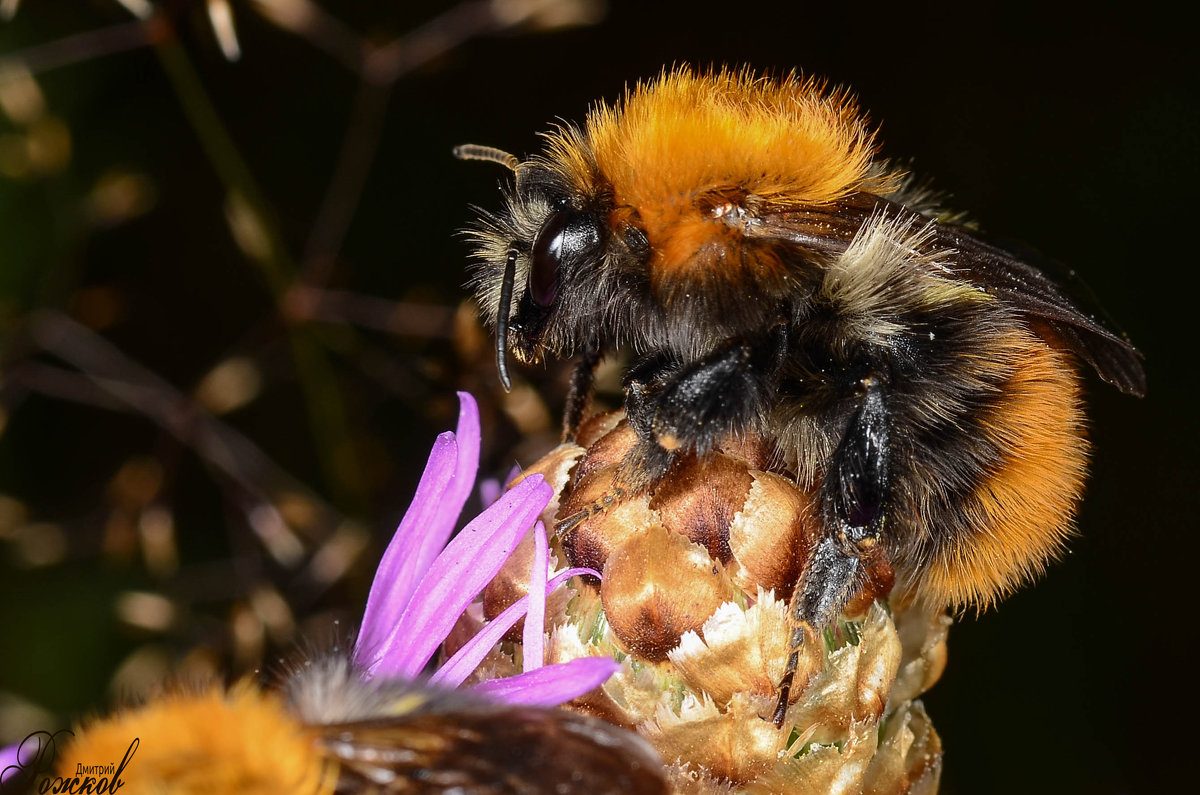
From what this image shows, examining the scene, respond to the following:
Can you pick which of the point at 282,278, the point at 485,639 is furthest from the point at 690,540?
the point at 282,278

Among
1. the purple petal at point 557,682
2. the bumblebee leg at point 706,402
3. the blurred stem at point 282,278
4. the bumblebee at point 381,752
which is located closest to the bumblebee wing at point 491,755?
the bumblebee at point 381,752

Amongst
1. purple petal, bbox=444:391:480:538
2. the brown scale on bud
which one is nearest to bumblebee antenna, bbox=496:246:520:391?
purple petal, bbox=444:391:480:538

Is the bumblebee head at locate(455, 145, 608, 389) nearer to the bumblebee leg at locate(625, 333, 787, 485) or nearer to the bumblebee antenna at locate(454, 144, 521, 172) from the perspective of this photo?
the bumblebee antenna at locate(454, 144, 521, 172)

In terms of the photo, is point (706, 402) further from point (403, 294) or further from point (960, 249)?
point (403, 294)

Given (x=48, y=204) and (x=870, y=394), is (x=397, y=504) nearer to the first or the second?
(x=48, y=204)

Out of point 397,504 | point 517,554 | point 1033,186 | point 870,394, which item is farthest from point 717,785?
point 1033,186

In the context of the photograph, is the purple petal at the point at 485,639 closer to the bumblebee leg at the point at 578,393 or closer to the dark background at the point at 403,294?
the bumblebee leg at the point at 578,393
